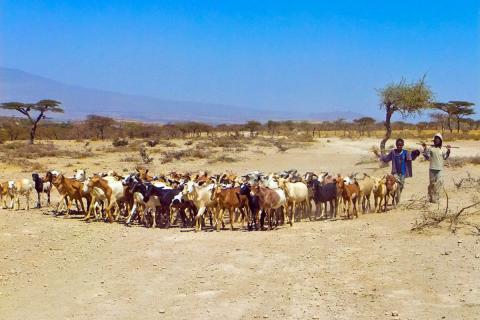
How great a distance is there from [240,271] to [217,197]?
3.68 metres

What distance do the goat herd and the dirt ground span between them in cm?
64

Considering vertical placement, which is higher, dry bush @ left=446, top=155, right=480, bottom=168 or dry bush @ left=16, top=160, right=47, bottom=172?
dry bush @ left=446, top=155, right=480, bottom=168

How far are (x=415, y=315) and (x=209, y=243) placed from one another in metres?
4.80

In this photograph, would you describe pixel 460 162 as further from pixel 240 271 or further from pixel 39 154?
pixel 39 154

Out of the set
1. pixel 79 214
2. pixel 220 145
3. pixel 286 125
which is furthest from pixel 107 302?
pixel 286 125

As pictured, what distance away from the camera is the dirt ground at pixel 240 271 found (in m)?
8.09

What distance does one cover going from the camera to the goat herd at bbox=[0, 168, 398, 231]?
13.2 metres

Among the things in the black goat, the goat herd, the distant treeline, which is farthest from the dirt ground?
the distant treeline

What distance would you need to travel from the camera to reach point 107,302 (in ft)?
28.3

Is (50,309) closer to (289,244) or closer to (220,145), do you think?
(289,244)

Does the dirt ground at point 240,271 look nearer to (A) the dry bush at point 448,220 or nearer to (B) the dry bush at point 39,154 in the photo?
(A) the dry bush at point 448,220

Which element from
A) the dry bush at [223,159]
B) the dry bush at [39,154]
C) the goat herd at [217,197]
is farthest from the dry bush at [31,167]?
the goat herd at [217,197]

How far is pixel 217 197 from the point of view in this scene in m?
13.1

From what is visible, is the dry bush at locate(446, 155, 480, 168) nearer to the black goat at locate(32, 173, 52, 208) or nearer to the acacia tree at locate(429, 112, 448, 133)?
the black goat at locate(32, 173, 52, 208)
